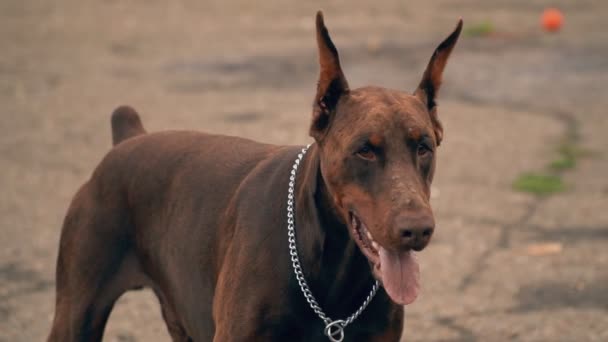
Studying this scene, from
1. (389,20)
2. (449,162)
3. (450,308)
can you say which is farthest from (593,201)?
(389,20)

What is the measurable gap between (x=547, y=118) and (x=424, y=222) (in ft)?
22.6

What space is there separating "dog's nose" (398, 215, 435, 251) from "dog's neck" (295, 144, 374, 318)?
0.48m

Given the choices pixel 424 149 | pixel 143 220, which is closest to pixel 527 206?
pixel 143 220

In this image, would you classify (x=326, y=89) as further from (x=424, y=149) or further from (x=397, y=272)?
(x=397, y=272)

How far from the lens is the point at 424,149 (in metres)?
3.92

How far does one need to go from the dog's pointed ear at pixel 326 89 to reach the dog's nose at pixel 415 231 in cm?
57

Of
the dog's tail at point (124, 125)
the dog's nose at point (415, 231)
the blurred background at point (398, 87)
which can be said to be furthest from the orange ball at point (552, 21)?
the dog's nose at point (415, 231)

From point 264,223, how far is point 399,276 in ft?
2.10

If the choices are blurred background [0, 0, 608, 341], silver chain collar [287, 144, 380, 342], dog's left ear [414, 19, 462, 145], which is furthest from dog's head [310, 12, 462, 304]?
blurred background [0, 0, 608, 341]

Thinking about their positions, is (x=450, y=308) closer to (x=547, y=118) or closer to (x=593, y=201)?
(x=593, y=201)

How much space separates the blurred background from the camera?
6.47 metres

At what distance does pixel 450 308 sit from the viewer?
6.36 metres

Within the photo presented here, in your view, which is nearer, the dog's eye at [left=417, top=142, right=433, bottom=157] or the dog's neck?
the dog's eye at [left=417, top=142, right=433, bottom=157]

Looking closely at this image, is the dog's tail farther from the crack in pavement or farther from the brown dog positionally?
the crack in pavement
